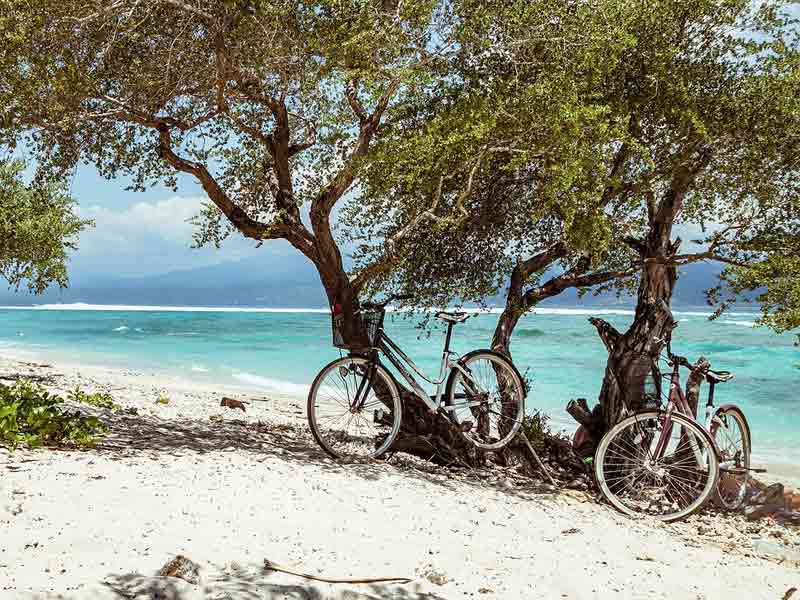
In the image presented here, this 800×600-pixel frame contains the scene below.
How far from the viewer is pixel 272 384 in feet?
85.0

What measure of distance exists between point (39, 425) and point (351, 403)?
3.00m

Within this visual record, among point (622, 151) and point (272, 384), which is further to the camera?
point (272, 384)

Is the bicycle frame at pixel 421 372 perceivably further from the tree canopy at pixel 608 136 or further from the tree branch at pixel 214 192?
the tree branch at pixel 214 192

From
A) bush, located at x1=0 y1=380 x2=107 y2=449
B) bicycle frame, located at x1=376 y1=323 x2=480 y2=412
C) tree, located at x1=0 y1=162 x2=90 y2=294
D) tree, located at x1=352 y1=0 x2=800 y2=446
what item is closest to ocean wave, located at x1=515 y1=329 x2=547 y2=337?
tree, located at x1=0 y1=162 x2=90 y2=294

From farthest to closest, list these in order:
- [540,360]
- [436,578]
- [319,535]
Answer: [540,360] → [319,535] → [436,578]

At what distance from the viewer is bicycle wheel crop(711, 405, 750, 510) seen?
307 inches

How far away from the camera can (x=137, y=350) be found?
1622 inches

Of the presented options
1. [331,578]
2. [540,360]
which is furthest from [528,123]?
[540,360]

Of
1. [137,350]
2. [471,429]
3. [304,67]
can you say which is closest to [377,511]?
[471,429]

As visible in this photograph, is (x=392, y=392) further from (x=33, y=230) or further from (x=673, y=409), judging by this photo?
(x=33, y=230)

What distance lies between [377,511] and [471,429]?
270 cm

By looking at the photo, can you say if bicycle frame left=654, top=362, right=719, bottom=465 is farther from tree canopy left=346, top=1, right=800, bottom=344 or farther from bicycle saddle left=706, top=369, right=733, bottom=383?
tree canopy left=346, top=1, right=800, bottom=344

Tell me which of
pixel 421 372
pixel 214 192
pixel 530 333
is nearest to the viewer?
pixel 421 372

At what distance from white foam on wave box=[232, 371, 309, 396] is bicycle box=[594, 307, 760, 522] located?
16368 millimetres
